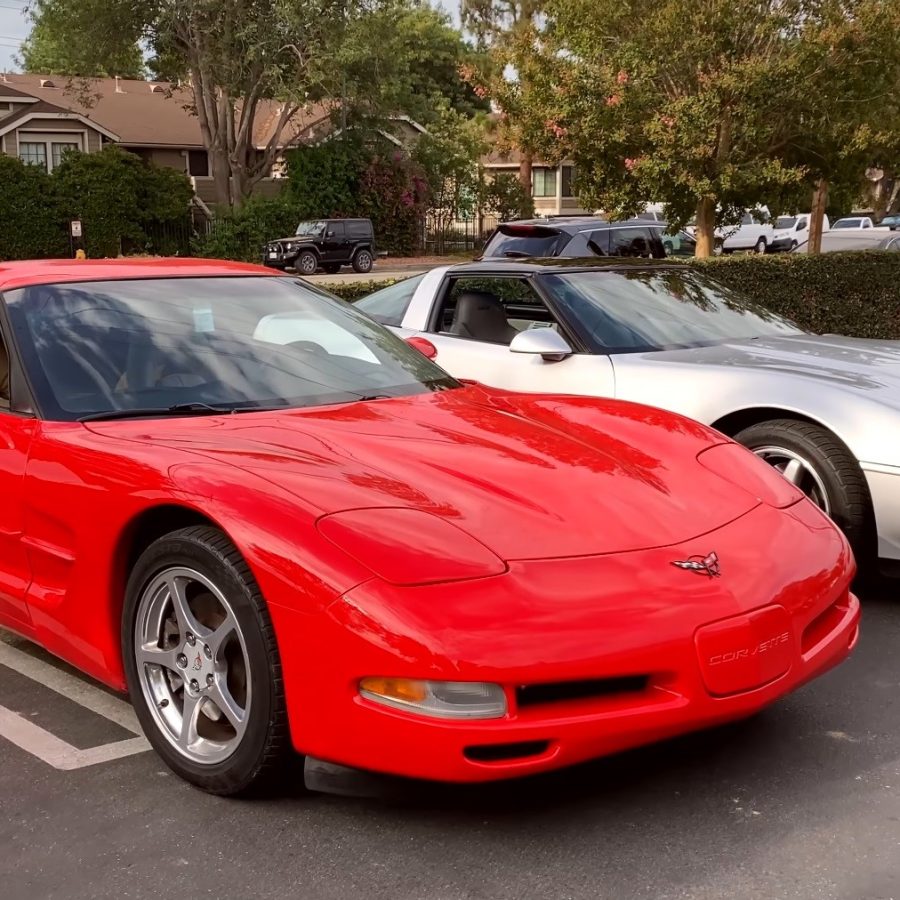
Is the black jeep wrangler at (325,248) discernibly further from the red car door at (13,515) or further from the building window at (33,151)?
the red car door at (13,515)

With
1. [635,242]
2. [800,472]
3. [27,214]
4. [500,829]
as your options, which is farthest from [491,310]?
[27,214]

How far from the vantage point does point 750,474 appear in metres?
3.62

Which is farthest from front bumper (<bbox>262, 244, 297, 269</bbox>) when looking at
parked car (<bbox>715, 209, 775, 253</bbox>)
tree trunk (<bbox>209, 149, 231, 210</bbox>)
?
parked car (<bbox>715, 209, 775, 253</bbox>)

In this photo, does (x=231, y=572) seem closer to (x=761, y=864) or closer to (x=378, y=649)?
(x=378, y=649)

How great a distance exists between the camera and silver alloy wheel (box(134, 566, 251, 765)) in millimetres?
3002

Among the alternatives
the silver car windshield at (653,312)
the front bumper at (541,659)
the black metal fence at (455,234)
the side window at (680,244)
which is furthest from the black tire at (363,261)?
the front bumper at (541,659)

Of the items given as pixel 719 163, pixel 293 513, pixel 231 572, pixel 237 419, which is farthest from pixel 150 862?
pixel 719 163

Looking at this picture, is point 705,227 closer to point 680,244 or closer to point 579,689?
point 579,689

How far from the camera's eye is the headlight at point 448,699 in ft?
8.63

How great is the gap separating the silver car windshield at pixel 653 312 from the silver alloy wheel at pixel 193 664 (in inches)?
123

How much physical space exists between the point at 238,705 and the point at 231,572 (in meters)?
0.36

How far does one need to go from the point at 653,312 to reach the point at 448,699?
3800 millimetres

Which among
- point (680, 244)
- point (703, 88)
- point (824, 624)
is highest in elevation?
point (703, 88)

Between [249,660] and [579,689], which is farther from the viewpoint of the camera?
[249,660]
